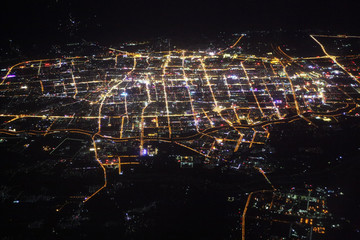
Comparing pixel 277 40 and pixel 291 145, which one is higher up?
pixel 277 40

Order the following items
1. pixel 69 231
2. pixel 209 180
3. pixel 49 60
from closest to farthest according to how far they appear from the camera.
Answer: pixel 69 231 < pixel 209 180 < pixel 49 60

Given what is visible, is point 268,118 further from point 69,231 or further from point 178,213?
point 69,231

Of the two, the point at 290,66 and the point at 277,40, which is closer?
the point at 290,66

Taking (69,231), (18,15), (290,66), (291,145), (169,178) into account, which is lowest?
(69,231)

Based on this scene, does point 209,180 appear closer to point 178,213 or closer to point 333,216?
point 178,213

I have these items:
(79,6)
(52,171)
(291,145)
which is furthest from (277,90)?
(79,6)

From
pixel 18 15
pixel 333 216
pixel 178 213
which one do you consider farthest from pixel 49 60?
pixel 333 216

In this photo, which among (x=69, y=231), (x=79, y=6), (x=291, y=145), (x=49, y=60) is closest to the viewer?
(x=69, y=231)
